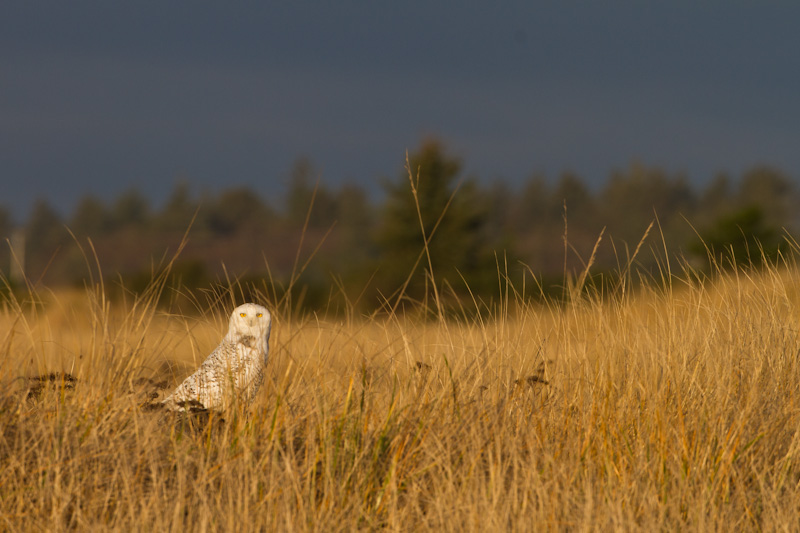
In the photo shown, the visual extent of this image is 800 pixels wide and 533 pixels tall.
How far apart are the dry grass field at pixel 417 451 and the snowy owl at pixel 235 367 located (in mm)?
150

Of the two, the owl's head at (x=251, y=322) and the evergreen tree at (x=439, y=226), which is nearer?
the owl's head at (x=251, y=322)

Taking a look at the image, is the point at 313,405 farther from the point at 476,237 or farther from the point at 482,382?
the point at 476,237

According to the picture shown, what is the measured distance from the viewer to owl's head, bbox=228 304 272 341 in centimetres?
368

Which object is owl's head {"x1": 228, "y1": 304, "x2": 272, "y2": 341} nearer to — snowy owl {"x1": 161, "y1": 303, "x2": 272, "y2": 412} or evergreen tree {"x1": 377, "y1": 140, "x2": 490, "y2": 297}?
snowy owl {"x1": 161, "y1": 303, "x2": 272, "y2": 412}

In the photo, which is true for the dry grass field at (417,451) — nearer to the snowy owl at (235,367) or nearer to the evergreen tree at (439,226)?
the snowy owl at (235,367)

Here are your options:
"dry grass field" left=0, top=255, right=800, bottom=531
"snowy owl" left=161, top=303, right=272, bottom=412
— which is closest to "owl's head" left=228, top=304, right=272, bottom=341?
"snowy owl" left=161, top=303, right=272, bottom=412

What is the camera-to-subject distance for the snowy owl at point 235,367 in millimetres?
3391

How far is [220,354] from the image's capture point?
3.62 meters

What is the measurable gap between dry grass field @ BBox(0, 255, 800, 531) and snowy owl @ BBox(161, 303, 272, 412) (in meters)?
0.15

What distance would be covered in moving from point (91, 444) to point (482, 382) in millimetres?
1567

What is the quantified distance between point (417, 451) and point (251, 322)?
109 cm

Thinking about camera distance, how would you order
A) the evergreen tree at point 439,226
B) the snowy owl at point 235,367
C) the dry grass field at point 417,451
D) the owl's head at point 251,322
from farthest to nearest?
the evergreen tree at point 439,226, the owl's head at point 251,322, the snowy owl at point 235,367, the dry grass field at point 417,451

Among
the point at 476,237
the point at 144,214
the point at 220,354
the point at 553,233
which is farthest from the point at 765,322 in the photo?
the point at 144,214

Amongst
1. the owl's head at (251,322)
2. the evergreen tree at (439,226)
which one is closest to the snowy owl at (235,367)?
the owl's head at (251,322)
